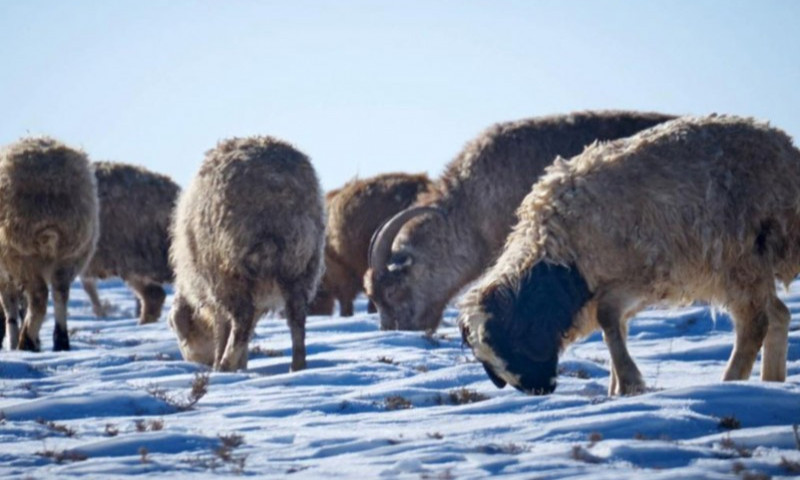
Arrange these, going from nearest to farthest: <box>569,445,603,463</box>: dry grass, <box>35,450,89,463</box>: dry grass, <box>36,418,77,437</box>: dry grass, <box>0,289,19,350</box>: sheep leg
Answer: <box>569,445,603,463</box>: dry grass
<box>35,450,89,463</box>: dry grass
<box>36,418,77,437</box>: dry grass
<box>0,289,19,350</box>: sheep leg

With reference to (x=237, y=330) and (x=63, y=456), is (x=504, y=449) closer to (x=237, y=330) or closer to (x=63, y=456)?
(x=63, y=456)

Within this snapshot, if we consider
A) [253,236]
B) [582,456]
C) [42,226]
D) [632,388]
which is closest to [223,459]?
[582,456]

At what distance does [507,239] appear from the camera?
9.12 metres

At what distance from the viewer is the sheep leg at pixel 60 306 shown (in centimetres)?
1253

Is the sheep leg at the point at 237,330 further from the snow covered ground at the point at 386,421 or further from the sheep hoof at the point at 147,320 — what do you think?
the sheep hoof at the point at 147,320

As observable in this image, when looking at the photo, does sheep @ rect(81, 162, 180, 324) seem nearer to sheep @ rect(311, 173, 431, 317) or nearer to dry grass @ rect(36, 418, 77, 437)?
sheep @ rect(311, 173, 431, 317)

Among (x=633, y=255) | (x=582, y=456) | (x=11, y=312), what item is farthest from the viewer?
(x=11, y=312)

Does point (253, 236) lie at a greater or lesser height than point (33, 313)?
greater

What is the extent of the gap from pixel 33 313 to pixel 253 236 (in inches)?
126

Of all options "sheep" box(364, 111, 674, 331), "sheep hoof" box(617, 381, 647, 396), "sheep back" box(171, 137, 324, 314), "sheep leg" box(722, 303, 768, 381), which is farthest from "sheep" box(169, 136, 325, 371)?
"sheep" box(364, 111, 674, 331)

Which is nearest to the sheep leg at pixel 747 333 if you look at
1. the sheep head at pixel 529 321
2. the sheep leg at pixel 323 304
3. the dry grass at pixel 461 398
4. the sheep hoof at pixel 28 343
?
A: the sheep head at pixel 529 321

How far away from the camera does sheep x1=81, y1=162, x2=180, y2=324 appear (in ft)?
60.0

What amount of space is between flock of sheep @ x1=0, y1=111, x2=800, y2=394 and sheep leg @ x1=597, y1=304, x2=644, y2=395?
1 centimetres

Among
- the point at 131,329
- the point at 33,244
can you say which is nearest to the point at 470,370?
the point at 33,244
